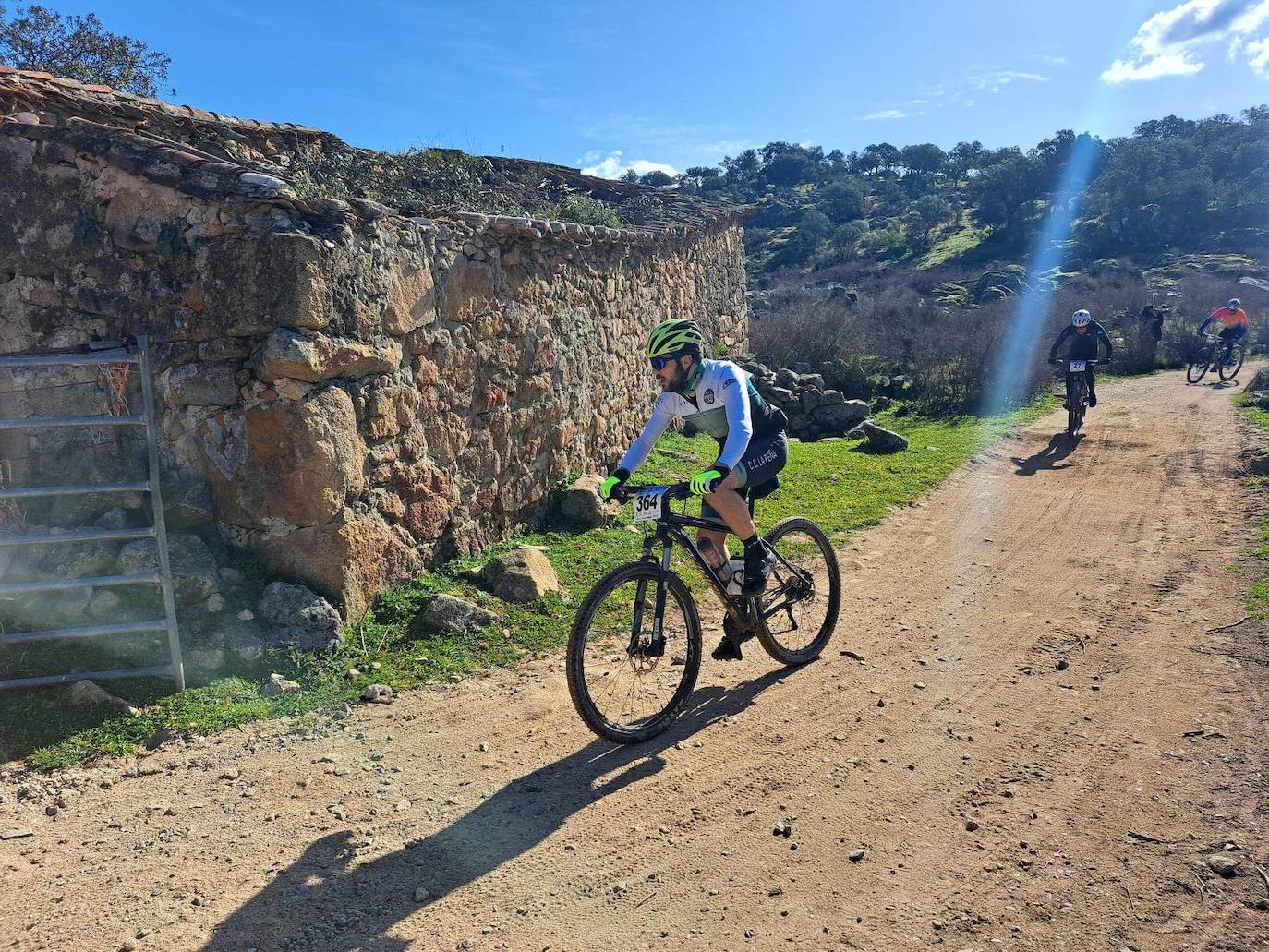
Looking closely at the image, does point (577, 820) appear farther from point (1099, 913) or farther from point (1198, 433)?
point (1198, 433)

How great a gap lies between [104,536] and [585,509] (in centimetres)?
375

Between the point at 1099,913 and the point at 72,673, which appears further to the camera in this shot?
the point at 72,673

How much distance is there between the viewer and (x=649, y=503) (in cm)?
405

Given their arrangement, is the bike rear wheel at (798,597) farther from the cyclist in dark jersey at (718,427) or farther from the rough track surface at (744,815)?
the cyclist in dark jersey at (718,427)

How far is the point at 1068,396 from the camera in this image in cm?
1135

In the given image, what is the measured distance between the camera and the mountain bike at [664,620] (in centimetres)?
390

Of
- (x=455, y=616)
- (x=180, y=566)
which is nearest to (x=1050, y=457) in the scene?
(x=455, y=616)

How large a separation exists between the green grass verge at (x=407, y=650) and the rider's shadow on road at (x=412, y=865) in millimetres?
1205

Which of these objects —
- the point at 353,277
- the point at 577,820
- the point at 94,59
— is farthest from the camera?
the point at 94,59

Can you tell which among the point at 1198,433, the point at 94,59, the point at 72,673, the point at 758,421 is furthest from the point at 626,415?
the point at 94,59

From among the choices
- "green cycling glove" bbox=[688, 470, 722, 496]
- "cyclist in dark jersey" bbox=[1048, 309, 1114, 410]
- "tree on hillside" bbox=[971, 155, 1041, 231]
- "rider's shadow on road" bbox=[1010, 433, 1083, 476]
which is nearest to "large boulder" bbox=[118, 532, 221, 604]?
"green cycling glove" bbox=[688, 470, 722, 496]

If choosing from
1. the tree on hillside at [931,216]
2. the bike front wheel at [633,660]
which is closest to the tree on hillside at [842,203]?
the tree on hillside at [931,216]

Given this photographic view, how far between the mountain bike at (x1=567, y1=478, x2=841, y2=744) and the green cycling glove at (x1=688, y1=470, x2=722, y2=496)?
9 centimetres

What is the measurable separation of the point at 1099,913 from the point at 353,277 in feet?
15.9
